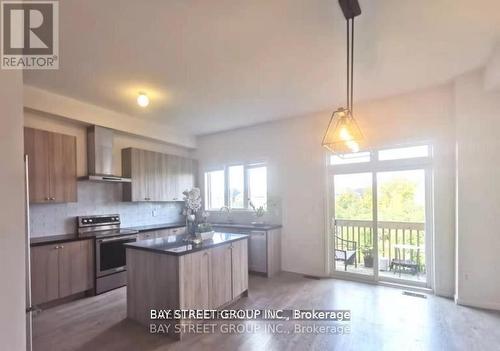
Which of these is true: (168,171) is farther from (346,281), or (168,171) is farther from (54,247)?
(346,281)

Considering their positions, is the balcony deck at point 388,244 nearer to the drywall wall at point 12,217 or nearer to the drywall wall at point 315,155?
the drywall wall at point 315,155

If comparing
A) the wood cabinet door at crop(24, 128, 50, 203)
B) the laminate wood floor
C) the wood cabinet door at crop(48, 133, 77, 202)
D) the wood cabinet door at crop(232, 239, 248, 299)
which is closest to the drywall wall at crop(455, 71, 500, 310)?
the laminate wood floor

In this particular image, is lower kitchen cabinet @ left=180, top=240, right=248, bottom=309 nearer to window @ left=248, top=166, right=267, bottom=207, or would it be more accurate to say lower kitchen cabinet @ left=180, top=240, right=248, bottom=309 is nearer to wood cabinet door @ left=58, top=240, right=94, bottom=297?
window @ left=248, top=166, right=267, bottom=207

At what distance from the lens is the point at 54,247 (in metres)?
3.52

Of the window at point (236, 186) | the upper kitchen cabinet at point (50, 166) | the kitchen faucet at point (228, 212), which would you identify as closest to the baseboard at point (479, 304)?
the window at point (236, 186)

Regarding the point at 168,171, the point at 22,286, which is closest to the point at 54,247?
the point at 168,171

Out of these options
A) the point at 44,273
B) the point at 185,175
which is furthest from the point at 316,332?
the point at 185,175

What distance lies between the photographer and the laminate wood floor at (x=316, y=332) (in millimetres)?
2564

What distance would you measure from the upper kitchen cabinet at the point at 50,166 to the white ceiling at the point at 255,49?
2.29 feet

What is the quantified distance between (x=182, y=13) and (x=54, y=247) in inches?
134

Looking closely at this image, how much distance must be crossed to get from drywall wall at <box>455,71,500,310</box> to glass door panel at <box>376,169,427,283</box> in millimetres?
570

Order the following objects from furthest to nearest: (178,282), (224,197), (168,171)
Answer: (224,197) → (168,171) → (178,282)

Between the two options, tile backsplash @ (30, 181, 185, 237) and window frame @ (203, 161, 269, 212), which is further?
window frame @ (203, 161, 269, 212)

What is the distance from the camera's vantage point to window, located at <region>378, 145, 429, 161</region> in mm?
4000
